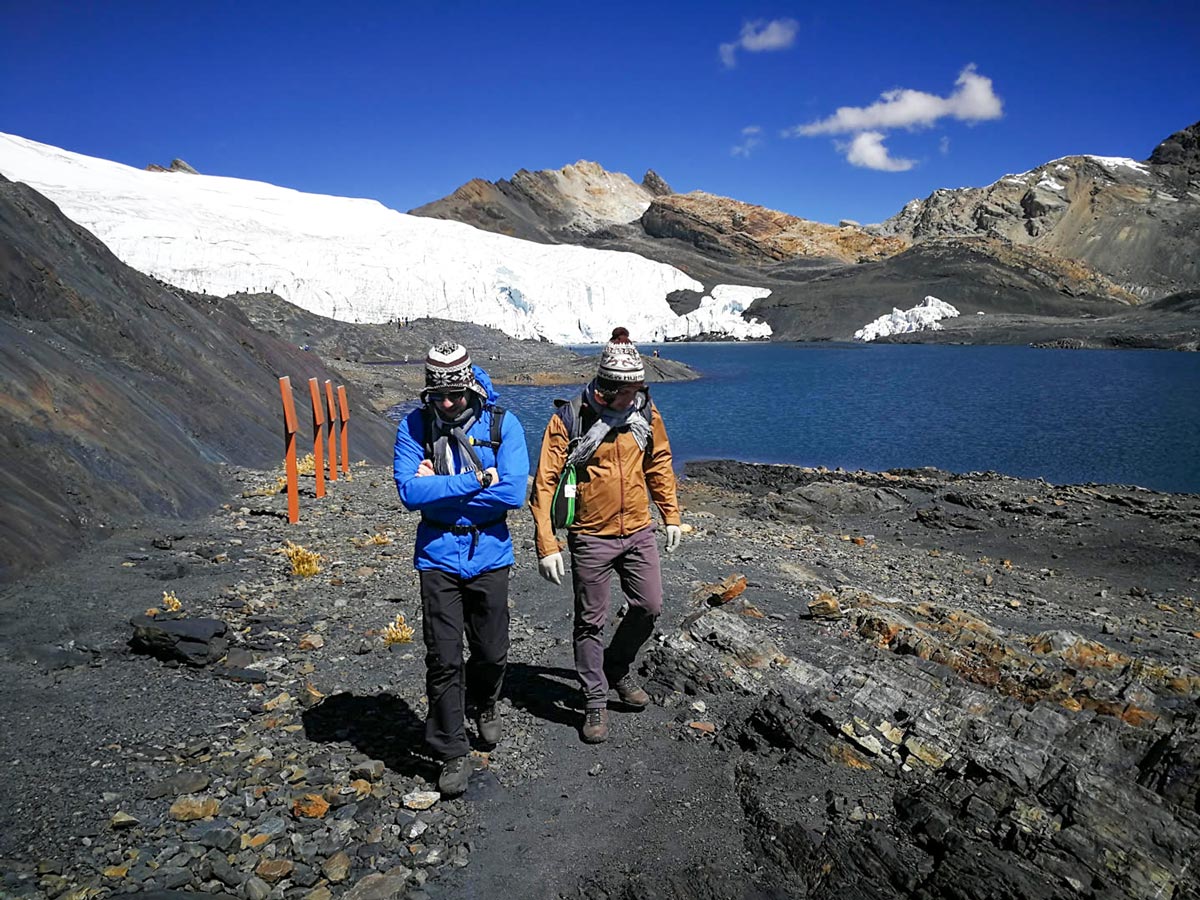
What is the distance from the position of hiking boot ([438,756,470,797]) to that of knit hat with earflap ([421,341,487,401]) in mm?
1847

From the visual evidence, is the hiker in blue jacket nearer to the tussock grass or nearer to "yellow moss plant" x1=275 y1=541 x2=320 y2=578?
"yellow moss plant" x1=275 y1=541 x2=320 y2=578

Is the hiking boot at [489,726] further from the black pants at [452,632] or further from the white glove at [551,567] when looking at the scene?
the white glove at [551,567]

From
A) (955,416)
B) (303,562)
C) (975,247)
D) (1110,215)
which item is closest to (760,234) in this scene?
(975,247)

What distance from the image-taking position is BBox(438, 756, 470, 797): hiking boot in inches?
154

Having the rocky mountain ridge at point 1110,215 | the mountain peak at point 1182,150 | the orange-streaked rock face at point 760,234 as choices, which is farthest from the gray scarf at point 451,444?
the mountain peak at point 1182,150

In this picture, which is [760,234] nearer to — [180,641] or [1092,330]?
[1092,330]

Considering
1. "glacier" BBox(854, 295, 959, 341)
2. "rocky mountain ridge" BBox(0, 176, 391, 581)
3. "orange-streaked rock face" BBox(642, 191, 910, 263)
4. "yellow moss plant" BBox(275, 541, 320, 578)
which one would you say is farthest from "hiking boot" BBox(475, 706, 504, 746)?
"orange-streaked rock face" BBox(642, 191, 910, 263)

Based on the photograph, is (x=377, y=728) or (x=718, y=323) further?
(x=718, y=323)

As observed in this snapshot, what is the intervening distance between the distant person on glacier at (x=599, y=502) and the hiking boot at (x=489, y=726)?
53 cm

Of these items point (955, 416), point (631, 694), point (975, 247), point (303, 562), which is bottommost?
point (955, 416)

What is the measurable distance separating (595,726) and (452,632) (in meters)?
1.19

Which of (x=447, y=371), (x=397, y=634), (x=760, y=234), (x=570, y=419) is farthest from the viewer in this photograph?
(x=760, y=234)

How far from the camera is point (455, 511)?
3875 mm

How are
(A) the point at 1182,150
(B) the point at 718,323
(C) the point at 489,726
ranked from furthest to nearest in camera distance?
(A) the point at 1182,150, (B) the point at 718,323, (C) the point at 489,726
